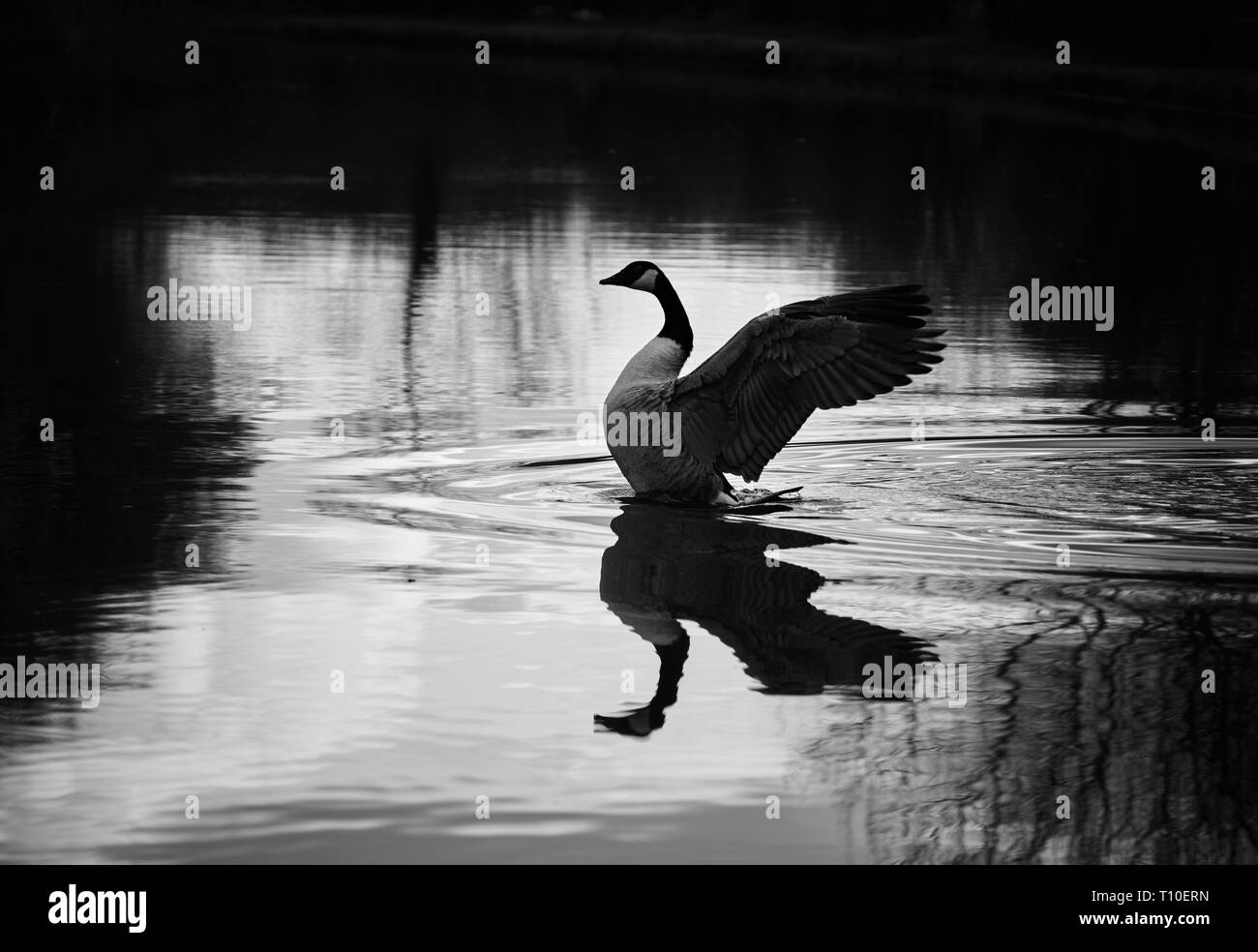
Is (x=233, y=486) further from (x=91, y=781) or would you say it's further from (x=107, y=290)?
(x=107, y=290)

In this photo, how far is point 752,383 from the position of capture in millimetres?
10727

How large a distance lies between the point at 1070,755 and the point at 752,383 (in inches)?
153

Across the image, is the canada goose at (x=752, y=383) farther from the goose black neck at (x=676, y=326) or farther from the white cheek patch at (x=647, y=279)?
the white cheek patch at (x=647, y=279)

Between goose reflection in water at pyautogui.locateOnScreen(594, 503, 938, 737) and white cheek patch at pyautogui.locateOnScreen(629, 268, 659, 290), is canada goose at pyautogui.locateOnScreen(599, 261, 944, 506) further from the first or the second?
white cheek patch at pyautogui.locateOnScreen(629, 268, 659, 290)

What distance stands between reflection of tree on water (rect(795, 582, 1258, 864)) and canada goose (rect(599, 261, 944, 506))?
2139mm

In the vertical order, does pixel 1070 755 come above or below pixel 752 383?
below

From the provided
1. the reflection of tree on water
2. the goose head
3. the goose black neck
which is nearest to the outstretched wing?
the goose black neck

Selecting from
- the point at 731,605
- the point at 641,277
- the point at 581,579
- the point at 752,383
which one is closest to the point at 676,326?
the point at 752,383

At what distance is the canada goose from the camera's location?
10602mm

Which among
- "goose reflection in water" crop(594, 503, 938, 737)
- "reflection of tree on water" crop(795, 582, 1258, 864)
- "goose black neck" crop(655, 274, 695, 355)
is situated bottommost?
"reflection of tree on water" crop(795, 582, 1258, 864)

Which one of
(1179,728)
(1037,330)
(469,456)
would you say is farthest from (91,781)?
(1037,330)

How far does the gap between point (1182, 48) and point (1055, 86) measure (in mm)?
3294

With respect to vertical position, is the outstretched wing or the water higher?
the outstretched wing

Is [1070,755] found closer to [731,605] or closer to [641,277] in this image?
[731,605]
